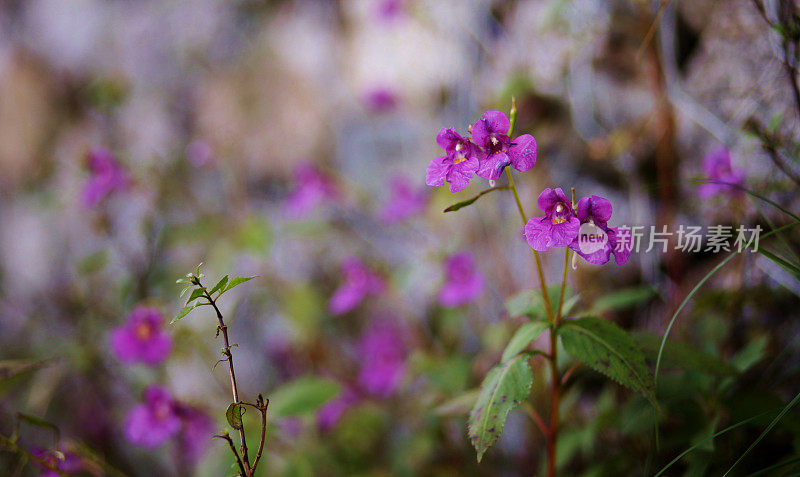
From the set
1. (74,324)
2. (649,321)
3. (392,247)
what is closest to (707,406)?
(649,321)

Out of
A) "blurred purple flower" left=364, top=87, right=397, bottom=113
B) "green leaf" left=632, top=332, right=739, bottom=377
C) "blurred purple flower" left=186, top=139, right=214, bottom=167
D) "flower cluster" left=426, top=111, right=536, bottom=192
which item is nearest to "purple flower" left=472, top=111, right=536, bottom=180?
"flower cluster" left=426, top=111, right=536, bottom=192

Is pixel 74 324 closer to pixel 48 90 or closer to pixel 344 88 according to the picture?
pixel 48 90

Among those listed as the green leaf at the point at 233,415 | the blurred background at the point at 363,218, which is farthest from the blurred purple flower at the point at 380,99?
the green leaf at the point at 233,415

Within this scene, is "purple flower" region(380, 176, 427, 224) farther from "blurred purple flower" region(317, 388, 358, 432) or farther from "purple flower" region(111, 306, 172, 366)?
"purple flower" region(111, 306, 172, 366)

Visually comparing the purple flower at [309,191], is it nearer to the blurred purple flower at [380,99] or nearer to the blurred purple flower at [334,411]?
the blurred purple flower at [380,99]

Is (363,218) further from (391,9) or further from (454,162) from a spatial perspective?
(454,162)

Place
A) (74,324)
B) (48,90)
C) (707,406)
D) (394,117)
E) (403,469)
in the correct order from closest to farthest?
(707,406) → (403,469) → (394,117) → (74,324) → (48,90)

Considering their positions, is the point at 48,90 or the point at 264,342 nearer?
the point at 264,342

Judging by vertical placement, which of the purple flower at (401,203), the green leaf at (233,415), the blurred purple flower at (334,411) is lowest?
the green leaf at (233,415)
